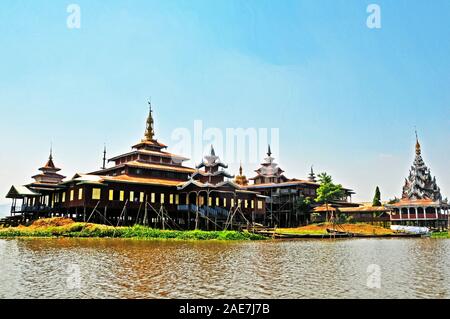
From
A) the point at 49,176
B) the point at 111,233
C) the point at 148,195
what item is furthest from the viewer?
the point at 49,176

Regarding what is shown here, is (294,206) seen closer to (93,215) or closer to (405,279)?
(93,215)

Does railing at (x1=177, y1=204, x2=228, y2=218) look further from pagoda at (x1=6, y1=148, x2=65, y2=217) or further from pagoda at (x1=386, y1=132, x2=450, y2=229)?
pagoda at (x1=386, y1=132, x2=450, y2=229)

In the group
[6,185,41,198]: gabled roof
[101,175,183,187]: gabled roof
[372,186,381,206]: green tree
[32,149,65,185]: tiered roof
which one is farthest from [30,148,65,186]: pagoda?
[372,186,381,206]: green tree

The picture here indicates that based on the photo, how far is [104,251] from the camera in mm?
29469

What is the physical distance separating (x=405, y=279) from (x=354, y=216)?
196 feet

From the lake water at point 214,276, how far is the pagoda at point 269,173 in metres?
57.6

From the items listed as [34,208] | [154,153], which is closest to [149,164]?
[154,153]

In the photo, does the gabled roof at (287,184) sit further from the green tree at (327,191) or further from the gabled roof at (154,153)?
the gabled roof at (154,153)

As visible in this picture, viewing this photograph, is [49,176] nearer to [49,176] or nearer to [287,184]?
[49,176]

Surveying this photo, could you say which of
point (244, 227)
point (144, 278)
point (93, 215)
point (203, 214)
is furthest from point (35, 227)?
point (144, 278)

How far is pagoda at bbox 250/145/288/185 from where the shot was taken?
8516cm

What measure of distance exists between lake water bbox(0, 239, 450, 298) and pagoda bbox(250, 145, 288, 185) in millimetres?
57562

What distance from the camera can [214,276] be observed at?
19.1 meters

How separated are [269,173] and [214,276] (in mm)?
67533
